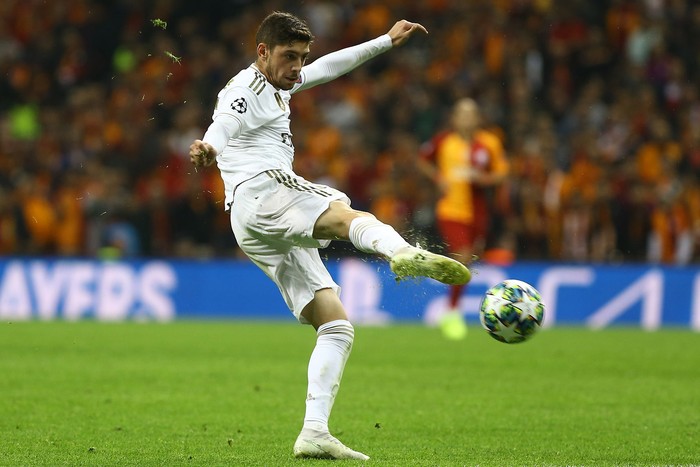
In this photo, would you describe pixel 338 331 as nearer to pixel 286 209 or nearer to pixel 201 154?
pixel 286 209

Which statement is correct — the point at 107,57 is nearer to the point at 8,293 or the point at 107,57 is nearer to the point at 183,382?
the point at 8,293

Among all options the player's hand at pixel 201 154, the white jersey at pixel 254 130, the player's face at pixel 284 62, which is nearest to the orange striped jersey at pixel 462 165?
the white jersey at pixel 254 130

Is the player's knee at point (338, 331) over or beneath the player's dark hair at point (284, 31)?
beneath

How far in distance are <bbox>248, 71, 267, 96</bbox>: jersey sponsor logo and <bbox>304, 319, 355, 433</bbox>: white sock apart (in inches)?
48.9

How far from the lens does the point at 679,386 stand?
9.47m

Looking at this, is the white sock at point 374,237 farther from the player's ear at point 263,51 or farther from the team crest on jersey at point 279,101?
the player's ear at point 263,51

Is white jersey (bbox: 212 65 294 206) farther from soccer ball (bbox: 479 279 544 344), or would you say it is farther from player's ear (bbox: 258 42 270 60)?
soccer ball (bbox: 479 279 544 344)

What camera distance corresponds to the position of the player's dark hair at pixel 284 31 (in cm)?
608

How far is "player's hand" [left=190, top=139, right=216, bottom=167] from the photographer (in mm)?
5371

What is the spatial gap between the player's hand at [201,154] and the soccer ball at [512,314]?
5.35ft

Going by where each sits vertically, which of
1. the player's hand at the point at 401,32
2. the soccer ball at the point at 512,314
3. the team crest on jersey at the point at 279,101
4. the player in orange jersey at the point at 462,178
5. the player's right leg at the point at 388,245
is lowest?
the soccer ball at the point at 512,314

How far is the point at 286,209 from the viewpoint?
5.98 meters

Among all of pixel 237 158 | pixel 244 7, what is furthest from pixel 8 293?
pixel 237 158

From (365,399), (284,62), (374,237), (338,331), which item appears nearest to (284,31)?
(284,62)
